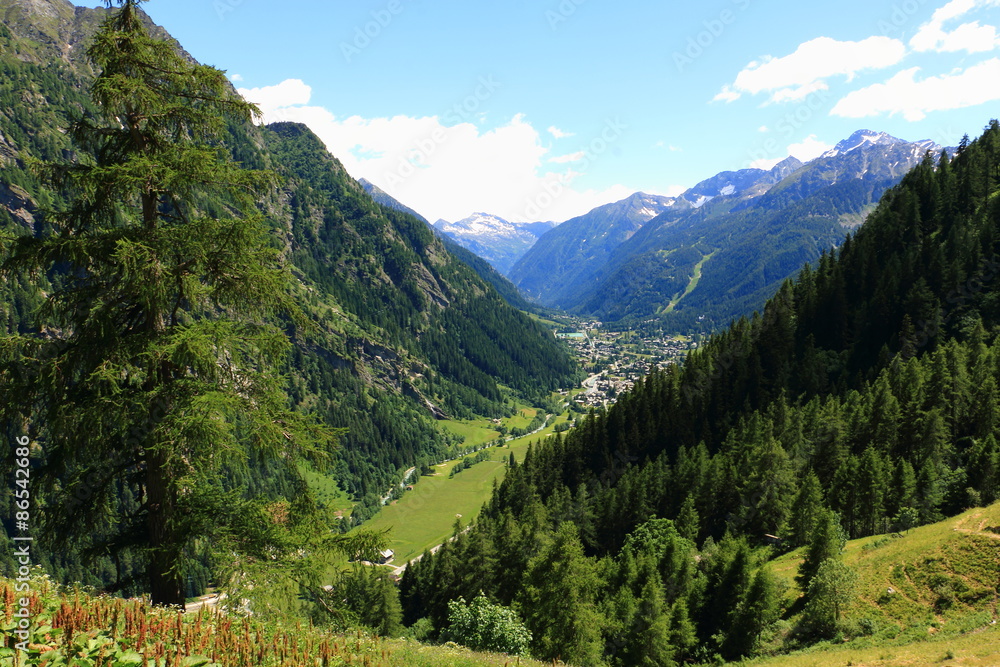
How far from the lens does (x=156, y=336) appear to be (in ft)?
38.7

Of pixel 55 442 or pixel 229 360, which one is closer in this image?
pixel 55 442

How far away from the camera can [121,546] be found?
12.7m

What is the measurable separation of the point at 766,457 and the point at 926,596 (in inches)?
1253

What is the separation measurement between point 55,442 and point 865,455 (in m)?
71.0

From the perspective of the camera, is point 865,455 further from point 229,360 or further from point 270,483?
point 270,483

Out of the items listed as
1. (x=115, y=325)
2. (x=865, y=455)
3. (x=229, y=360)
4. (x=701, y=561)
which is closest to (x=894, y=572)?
(x=701, y=561)

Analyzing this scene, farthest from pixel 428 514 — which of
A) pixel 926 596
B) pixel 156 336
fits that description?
pixel 156 336

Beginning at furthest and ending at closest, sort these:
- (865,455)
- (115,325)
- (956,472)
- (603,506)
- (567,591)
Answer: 1. (603,506)
2. (865,455)
3. (956,472)
4. (567,591)
5. (115,325)

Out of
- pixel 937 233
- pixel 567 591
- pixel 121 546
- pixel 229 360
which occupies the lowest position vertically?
pixel 567 591

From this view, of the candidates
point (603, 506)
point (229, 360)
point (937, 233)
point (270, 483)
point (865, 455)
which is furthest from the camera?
point (270, 483)

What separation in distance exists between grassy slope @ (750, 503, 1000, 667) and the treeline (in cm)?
401

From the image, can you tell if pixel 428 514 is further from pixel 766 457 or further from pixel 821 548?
pixel 821 548

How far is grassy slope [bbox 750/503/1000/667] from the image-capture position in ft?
86.6

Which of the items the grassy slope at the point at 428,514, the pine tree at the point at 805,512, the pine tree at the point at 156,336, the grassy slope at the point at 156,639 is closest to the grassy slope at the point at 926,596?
the pine tree at the point at 805,512
